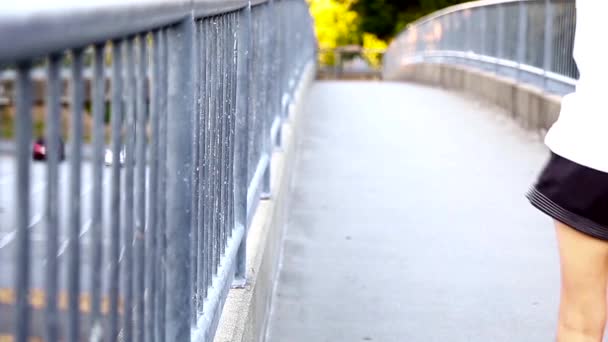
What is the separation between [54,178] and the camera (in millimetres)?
1626

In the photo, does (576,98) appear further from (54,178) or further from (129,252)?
(54,178)

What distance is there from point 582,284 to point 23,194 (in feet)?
6.18

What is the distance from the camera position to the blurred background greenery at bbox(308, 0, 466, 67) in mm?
61281

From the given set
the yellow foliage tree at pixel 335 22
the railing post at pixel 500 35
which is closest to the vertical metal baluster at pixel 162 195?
the railing post at pixel 500 35

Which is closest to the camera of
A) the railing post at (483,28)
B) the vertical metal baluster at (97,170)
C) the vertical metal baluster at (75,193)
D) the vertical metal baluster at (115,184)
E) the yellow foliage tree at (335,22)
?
the vertical metal baluster at (75,193)

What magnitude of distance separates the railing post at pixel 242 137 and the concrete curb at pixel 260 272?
9cm

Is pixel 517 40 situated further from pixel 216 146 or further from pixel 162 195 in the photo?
pixel 162 195

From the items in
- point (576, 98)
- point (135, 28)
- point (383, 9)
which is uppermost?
point (135, 28)

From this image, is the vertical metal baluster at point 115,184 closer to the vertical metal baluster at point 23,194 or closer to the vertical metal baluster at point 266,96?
the vertical metal baluster at point 23,194

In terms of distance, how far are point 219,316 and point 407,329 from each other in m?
1.86

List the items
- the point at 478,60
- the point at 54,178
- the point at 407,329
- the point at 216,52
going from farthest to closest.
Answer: the point at 478,60
the point at 407,329
the point at 216,52
the point at 54,178

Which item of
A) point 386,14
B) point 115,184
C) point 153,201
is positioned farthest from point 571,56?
point 386,14

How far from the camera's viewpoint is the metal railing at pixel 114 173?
1.49m

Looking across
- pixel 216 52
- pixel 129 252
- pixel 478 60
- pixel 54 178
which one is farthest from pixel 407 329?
pixel 478 60
